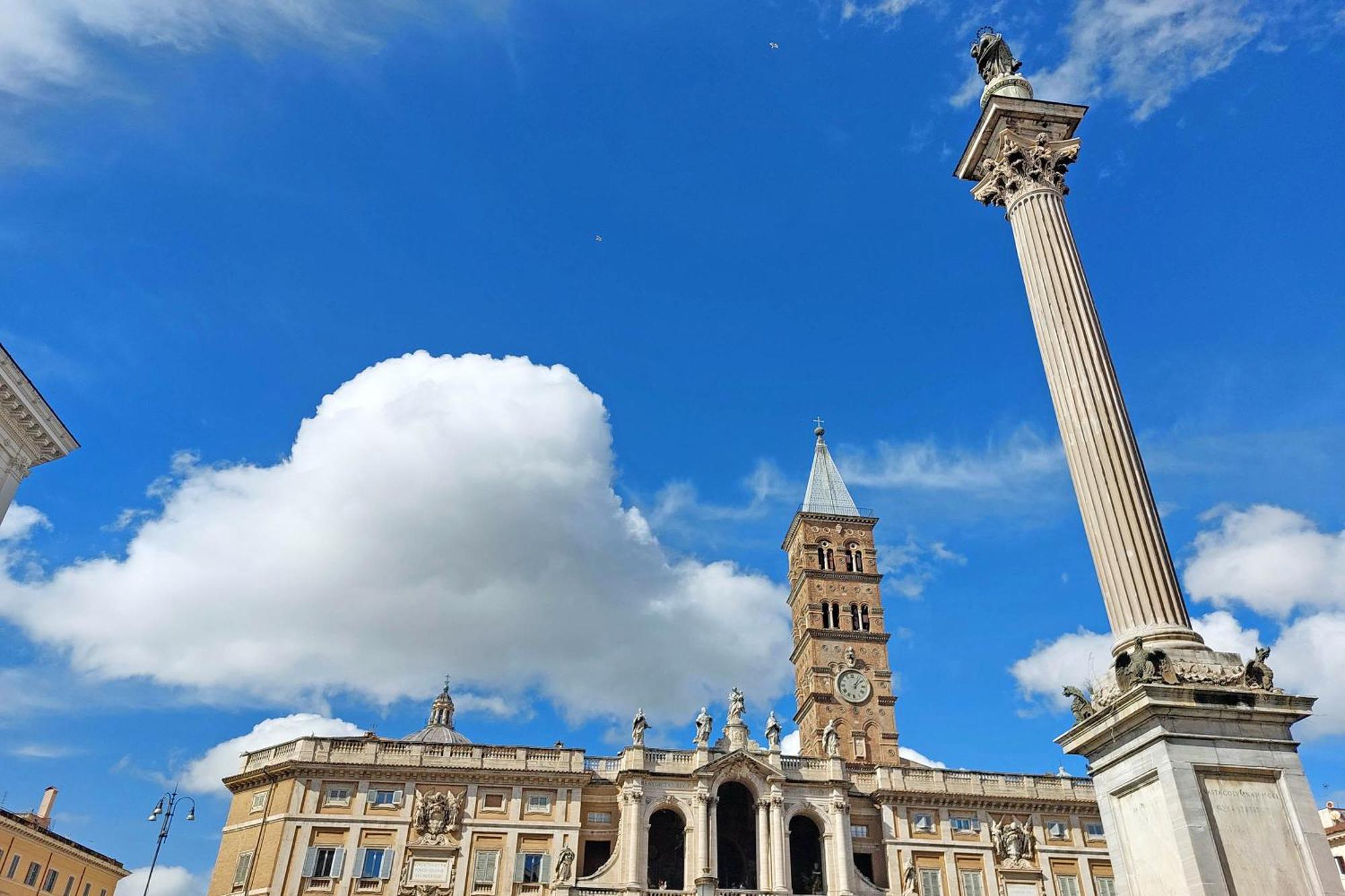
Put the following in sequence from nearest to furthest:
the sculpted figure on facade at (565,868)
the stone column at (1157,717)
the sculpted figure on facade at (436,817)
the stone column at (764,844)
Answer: the stone column at (1157,717) → the sculpted figure on facade at (565,868) → the sculpted figure on facade at (436,817) → the stone column at (764,844)

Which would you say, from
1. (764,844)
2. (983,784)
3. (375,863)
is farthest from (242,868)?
(983,784)

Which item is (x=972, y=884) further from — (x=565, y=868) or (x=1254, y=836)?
(x=1254, y=836)

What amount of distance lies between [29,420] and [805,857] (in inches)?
1643

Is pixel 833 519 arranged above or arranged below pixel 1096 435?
above

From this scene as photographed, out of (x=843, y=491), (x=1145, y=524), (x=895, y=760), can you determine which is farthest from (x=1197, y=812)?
(x=843, y=491)

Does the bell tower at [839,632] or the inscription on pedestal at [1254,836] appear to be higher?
the bell tower at [839,632]

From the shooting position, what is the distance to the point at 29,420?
26.0 m

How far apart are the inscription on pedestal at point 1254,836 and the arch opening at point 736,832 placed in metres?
39.9

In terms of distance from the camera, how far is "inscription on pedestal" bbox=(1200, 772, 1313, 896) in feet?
36.4

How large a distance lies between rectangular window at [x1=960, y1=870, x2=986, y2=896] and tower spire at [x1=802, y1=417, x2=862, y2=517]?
30.1m

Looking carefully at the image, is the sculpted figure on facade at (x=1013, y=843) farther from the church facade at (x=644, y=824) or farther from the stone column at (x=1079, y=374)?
the stone column at (x=1079, y=374)

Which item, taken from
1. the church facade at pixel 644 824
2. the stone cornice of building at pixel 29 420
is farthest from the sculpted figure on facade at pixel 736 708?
the stone cornice of building at pixel 29 420

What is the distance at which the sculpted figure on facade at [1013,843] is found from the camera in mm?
49438

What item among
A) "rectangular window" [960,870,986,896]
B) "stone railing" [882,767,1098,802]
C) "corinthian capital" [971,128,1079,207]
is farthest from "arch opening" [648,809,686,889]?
"corinthian capital" [971,128,1079,207]
